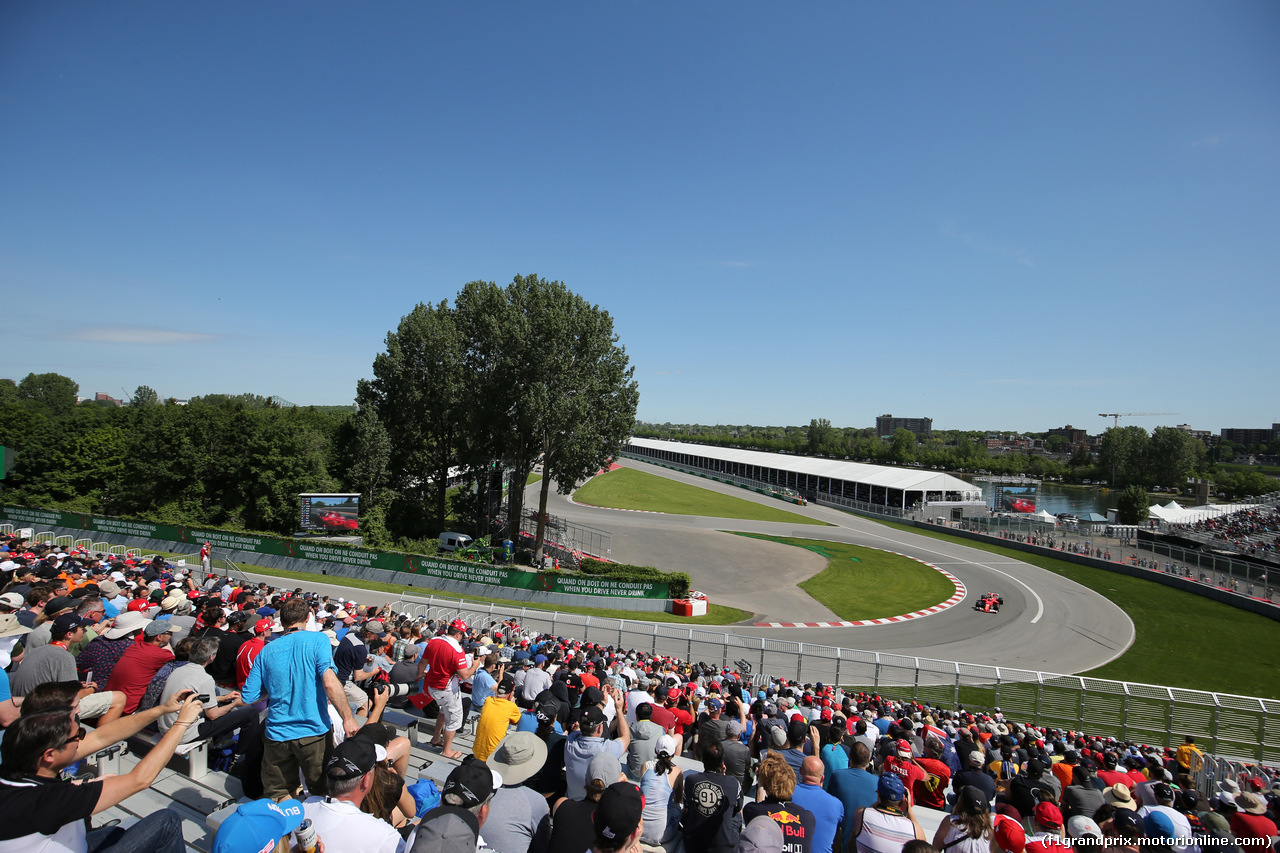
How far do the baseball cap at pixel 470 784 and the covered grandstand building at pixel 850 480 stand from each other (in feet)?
188

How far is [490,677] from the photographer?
830 centimetres

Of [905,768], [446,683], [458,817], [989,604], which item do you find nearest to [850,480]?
[989,604]

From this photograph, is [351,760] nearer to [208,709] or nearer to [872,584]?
[208,709]

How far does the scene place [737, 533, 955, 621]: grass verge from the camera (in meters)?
28.5

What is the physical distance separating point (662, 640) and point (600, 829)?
19422 mm

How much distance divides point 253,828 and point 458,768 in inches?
43.8

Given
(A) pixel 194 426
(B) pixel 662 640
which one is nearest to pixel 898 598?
(B) pixel 662 640

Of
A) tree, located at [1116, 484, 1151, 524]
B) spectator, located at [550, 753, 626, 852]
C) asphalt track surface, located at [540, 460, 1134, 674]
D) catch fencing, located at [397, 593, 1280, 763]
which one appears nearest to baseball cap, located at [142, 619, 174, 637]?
spectator, located at [550, 753, 626, 852]

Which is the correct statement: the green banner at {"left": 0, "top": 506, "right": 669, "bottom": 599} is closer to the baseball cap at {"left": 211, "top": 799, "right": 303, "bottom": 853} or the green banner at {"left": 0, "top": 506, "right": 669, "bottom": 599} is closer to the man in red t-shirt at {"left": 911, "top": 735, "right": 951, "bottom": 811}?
the man in red t-shirt at {"left": 911, "top": 735, "right": 951, "bottom": 811}

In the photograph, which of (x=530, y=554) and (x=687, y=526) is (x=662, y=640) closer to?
(x=530, y=554)

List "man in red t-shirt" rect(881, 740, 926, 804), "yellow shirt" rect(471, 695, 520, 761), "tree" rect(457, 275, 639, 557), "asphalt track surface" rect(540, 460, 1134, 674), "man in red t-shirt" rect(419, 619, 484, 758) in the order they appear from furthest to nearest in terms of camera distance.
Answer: "tree" rect(457, 275, 639, 557) → "asphalt track surface" rect(540, 460, 1134, 674) → "man in red t-shirt" rect(419, 619, 484, 758) → "man in red t-shirt" rect(881, 740, 926, 804) → "yellow shirt" rect(471, 695, 520, 761)

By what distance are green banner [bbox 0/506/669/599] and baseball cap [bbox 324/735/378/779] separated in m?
23.4

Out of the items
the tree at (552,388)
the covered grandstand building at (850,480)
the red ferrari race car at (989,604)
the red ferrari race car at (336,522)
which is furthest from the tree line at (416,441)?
the covered grandstand building at (850,480)

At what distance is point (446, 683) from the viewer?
7.47 metres
